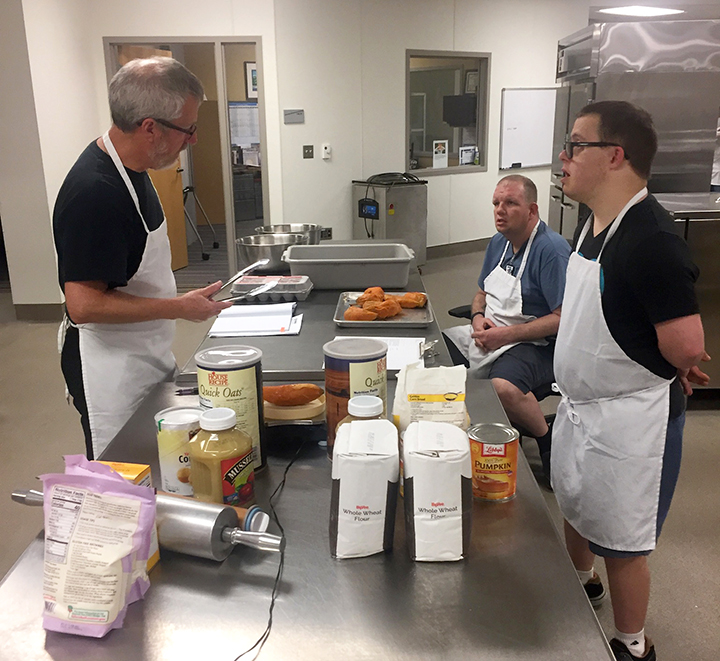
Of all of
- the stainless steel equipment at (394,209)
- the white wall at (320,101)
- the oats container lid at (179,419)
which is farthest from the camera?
the stainless steel equipment at (394,209)

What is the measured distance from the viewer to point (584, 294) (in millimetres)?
1581

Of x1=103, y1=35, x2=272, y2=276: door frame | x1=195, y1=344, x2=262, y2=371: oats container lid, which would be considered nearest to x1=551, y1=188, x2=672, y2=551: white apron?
x1=195, y1=344, x2=262, y2=371: oats container lid

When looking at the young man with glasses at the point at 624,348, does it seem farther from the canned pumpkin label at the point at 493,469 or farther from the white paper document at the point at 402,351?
the canned pumpkin label at the point at 493,469

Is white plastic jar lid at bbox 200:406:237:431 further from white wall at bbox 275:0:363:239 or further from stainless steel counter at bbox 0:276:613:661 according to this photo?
white wall at bbox 275:0:363:239

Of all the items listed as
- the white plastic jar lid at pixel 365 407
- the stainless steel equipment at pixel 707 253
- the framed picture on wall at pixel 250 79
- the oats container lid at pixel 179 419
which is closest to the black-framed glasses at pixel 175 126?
the oats container lid at pixel 179 419

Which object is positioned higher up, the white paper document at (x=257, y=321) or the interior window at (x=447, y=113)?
the interior window at (x=447, y=113)

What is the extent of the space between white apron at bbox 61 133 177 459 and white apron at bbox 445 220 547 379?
1277 mm

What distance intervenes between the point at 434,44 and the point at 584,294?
5786 millimetres

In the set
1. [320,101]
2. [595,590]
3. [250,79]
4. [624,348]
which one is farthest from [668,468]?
[250,79]

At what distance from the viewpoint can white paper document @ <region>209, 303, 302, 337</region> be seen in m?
2.05

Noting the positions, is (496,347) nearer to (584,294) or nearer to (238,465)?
(584,294)

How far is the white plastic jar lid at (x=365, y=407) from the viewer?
1089mm

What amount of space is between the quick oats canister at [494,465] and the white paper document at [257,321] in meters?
1.01

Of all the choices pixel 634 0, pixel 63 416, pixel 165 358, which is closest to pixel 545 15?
pixel 634 0
